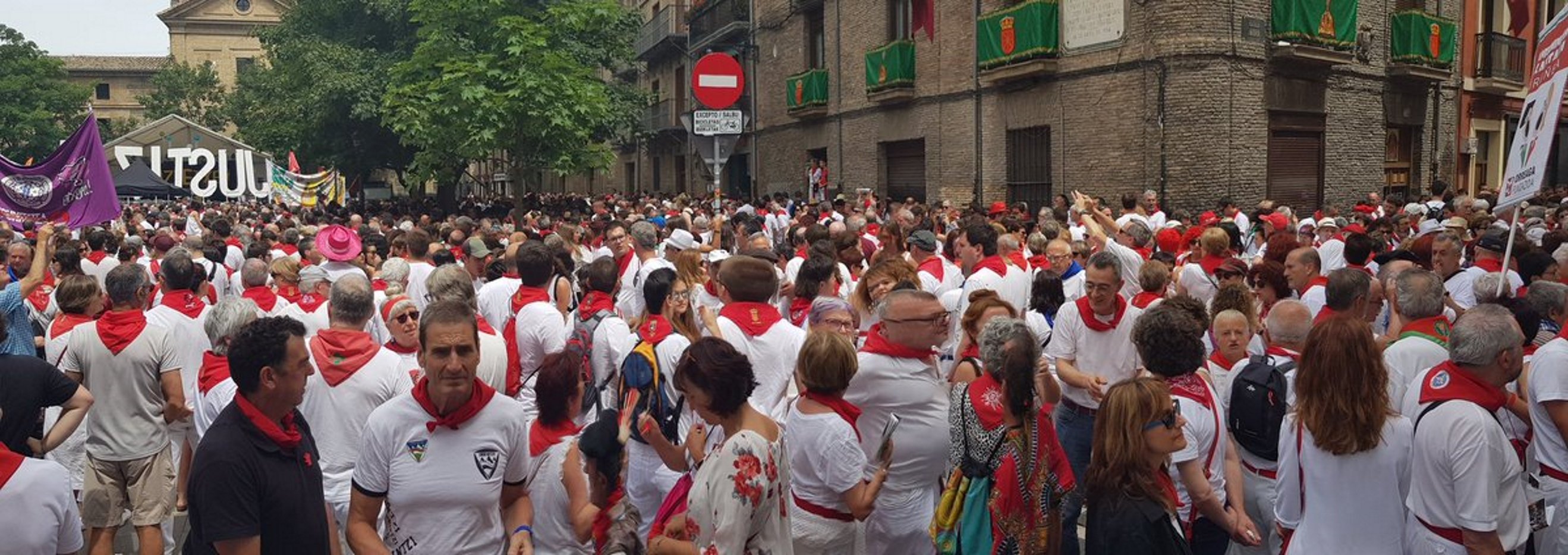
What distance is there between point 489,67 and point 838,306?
46.2 feet

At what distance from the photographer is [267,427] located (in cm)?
341

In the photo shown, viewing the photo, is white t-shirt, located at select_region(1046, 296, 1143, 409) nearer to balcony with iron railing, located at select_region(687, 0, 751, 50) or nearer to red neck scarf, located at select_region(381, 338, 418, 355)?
red neck scarf, located at select_region(381, 338, 418, 355)

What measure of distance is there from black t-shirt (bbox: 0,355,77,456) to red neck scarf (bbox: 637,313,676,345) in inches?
96.2

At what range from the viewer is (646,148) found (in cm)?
4012

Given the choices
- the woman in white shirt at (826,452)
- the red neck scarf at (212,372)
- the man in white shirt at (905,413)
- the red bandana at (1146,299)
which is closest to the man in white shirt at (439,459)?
the woman in white shirt at (826,452)

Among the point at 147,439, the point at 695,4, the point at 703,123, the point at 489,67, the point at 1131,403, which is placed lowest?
the point at 147,439

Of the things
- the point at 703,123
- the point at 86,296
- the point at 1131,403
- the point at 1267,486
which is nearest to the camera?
the point at 1131,403

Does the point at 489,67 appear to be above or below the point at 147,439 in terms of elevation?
above

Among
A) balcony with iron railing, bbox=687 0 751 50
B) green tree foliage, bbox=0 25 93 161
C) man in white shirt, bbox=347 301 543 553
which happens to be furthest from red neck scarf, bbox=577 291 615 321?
green tree foliage, bbox=0 25 93 161

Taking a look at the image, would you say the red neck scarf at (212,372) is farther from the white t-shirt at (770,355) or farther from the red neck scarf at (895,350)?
the red neck scarf at (895,350)

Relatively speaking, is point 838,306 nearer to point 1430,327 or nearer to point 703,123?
point 1430,327

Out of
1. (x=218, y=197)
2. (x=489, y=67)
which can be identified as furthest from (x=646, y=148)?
(x=489, y=67)

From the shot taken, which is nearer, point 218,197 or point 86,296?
point 86,296

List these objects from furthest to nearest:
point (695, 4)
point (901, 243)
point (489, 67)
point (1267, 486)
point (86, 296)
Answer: point (695, 4) → point (489, 67) → point (901, 243) → point (86, 296) → point (1267, 486)
